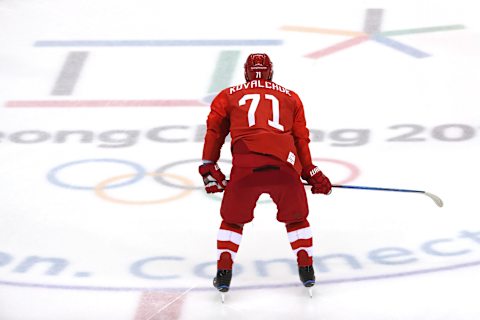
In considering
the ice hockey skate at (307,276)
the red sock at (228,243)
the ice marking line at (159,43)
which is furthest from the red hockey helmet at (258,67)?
the ice marking line at (159,43)

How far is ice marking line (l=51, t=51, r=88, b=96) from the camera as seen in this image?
380 inches

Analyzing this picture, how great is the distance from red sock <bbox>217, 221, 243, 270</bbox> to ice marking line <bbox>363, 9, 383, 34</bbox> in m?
4.88

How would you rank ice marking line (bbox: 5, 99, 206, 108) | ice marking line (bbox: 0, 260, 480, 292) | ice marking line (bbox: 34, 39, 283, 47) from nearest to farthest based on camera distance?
ice marking line (bbox: 0, 260, 480, 292), ice marking line (bbox: 5, 99, 206, 108), ice marking line (bbox: 34, 39, 283, 47)

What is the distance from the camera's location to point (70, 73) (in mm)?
9961

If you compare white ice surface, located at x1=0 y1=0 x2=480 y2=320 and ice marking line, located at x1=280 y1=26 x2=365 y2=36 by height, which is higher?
ice marking line, located at x1=280 y1=26 x2=365 y2=36

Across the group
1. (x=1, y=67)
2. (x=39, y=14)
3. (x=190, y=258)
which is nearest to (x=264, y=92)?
(x=190, y=258)

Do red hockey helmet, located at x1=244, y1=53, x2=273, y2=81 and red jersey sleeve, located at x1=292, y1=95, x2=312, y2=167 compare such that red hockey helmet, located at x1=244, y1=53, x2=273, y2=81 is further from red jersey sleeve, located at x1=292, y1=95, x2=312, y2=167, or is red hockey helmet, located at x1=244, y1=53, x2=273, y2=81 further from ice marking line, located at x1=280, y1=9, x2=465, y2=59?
ice marking line, located at x1=280, y1=9, x2=465, y2=59

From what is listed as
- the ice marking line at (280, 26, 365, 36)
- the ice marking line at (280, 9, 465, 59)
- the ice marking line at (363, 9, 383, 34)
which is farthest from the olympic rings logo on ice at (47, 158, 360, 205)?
the ice marking line at (363, 9, 383, 34)

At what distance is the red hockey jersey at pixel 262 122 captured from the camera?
6.02 meters

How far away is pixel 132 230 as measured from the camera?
711 cm

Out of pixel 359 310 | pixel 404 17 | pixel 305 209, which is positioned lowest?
pixel 359 310

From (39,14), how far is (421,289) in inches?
240

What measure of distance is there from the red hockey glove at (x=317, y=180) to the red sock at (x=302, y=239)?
0.57ft

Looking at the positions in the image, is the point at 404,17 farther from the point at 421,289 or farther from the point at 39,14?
the point at 421,289
